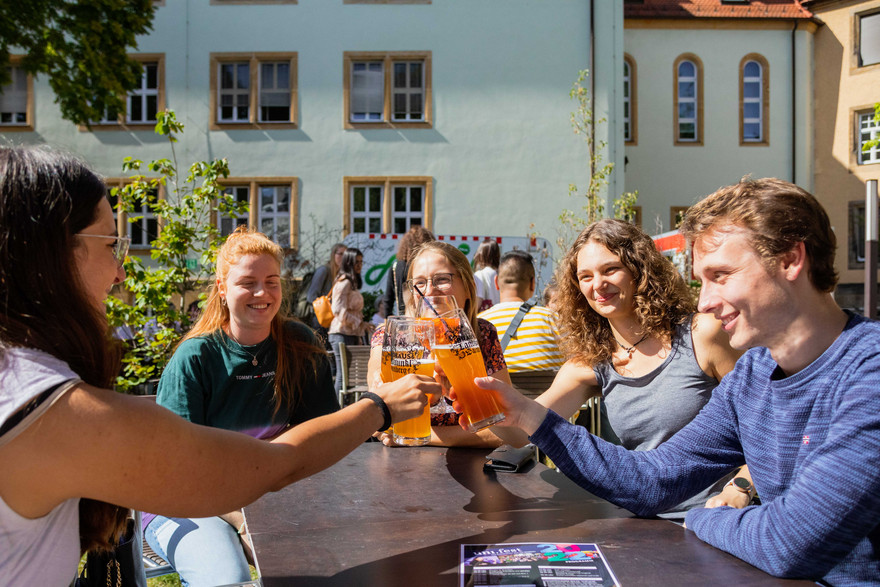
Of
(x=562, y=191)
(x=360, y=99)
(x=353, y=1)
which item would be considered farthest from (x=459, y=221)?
(x=353, y=1)

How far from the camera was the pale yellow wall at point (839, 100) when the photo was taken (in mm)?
21391

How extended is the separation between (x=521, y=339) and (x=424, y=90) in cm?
1349

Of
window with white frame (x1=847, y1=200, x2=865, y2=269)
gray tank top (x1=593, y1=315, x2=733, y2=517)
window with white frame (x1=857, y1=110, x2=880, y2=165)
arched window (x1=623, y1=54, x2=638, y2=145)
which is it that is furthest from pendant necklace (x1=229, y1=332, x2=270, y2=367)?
window with white frame (x1=847, y1=200, x2=865, y2=269)

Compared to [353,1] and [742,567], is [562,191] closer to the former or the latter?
[353,1]

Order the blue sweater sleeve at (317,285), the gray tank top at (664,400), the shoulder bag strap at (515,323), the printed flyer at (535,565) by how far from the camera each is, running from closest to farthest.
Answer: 1. the printed flyer at (535,565)
2. the gray tank top at (664,400)
3. the shoulder bag strap at (515,323)
4. the blue sweater sleeve at (317,285)

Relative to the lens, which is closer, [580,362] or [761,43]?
[580,362]

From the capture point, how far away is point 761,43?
69.8ft

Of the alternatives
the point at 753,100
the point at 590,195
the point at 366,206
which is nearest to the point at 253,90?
the point at 366,206

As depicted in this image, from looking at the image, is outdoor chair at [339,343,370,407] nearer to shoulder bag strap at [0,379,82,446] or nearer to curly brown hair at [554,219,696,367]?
curly brown hair at [554,219,696,367]

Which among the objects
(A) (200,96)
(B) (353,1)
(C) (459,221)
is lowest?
(C) (459,221)

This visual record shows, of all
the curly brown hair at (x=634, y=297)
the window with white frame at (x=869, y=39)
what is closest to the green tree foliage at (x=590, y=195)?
the curly brown hair at (x=634, y=297)

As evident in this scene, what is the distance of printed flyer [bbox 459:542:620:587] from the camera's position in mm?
1312

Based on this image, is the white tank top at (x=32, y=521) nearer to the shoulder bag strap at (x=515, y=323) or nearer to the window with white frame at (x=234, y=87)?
the shoulder bag strap at (x=515, y=323)

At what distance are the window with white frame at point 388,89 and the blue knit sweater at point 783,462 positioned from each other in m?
15.6
